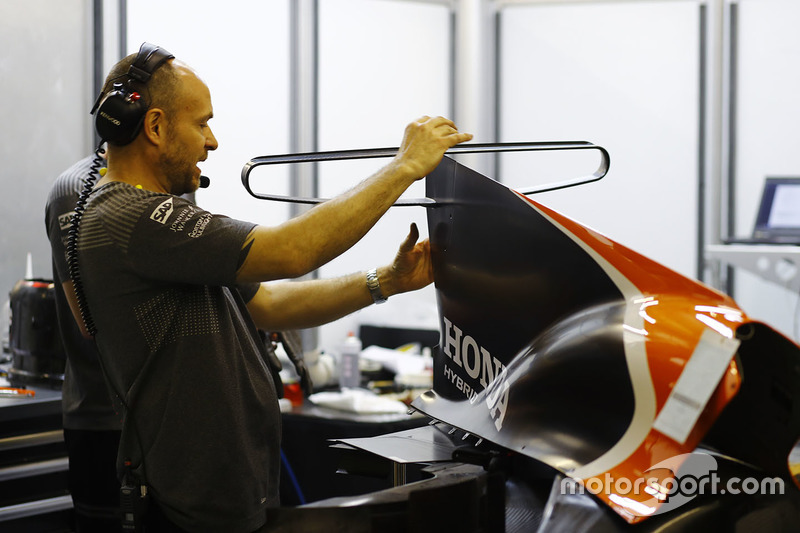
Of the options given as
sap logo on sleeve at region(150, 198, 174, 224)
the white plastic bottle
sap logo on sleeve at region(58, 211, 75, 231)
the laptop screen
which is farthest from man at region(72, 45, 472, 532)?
the laptop screen

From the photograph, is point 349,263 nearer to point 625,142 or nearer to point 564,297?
point 625,142

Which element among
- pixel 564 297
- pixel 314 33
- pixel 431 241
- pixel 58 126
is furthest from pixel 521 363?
pixel 314 33

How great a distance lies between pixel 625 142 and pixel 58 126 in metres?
2.45

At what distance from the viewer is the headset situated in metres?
1.23

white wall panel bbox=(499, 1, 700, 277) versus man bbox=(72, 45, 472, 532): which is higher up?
white wall panel bbox=(499, 1, 700, 277)

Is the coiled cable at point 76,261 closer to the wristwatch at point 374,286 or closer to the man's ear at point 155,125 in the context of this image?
the man's ear at point 155,125

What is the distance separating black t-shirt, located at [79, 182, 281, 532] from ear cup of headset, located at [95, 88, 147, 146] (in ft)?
0.28

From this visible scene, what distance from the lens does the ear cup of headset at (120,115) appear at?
Result: 48.3 inches

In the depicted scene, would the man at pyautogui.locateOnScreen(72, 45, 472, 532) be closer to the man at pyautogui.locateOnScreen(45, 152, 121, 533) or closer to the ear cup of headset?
the ear cup of headset

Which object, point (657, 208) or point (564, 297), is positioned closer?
point (564, 297)

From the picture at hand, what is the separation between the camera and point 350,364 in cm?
289

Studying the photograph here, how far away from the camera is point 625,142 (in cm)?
378

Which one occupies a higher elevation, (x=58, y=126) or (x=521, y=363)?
(x=58, y=126)

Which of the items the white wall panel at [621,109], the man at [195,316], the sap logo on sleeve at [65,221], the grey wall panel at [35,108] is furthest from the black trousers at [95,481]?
the white wall panel at [621,109]
